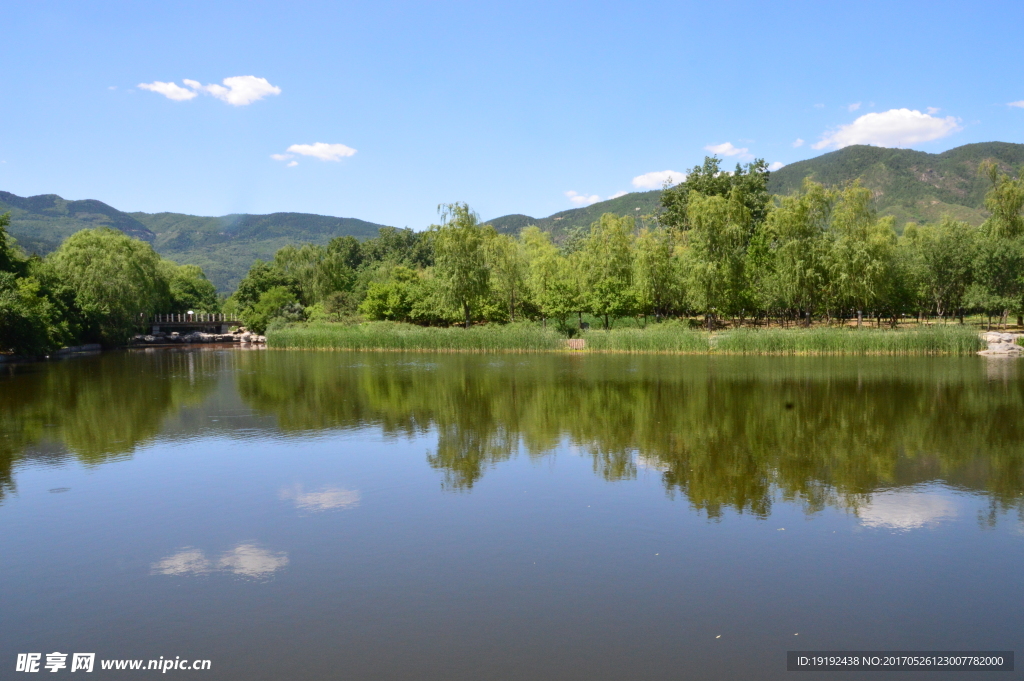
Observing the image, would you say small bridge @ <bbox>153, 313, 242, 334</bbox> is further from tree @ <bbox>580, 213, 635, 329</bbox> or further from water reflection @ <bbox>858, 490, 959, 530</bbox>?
water reflection @ <bbox>858, 490, 959, 530</bbox>

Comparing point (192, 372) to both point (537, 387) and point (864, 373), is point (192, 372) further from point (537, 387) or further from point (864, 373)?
point (864, 373)

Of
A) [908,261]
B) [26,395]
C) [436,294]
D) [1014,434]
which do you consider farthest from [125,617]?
[908,261]

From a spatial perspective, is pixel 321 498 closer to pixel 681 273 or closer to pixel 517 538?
pixel 517 538

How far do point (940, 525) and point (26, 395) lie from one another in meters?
32.1

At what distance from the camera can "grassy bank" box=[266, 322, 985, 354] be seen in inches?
1679

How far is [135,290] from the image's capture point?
68.4 metres

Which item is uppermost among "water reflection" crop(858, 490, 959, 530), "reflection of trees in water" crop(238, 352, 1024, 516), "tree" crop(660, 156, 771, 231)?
"tree" crop(660, 156, 771, 231)

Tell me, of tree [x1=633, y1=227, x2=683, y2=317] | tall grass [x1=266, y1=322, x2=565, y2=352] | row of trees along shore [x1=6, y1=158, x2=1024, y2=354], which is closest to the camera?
tall grass [x1=266, y1=322, x2=565, y2=352]

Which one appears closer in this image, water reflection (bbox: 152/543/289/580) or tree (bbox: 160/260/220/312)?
water reflection (bbox: 152/543/289/580)

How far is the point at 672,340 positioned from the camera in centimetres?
4828

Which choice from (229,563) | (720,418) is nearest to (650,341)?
(720,418)

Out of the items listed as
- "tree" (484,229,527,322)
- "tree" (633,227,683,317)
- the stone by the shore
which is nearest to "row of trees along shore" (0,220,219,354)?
"tree" (484,229,527,322)

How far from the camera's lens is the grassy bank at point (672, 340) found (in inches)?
1679

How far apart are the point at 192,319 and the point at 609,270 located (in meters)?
58.7
